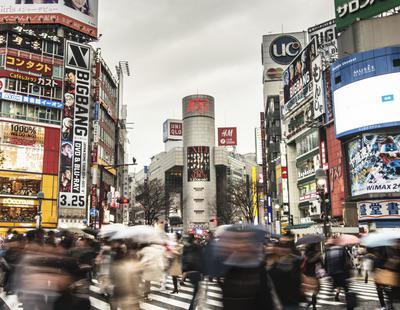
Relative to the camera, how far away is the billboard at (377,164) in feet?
125

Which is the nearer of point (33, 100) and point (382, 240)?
point (382, 240)

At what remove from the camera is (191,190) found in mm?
138500

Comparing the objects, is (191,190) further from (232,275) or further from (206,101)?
(232,275)

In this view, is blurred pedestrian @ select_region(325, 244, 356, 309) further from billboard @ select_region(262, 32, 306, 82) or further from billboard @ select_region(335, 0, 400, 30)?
billboard @ select_region(262, 32, 306, 82)

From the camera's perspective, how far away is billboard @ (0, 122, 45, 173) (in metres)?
45.0

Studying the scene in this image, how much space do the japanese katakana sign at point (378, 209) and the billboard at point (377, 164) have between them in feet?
3.00

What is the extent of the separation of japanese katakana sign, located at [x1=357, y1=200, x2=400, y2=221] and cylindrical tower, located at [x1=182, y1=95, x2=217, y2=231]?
97.0 metres

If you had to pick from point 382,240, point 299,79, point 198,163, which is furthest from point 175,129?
point 382,240

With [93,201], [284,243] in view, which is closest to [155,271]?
[284,243]

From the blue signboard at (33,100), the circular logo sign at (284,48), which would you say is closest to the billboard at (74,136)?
the blue signboard at (33,100)

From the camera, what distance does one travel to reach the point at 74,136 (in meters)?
48.6

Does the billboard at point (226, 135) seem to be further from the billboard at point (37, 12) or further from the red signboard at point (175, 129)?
the billboard at point (37, 12)

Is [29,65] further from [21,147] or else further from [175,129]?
[175,129]

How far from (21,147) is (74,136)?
531cm
